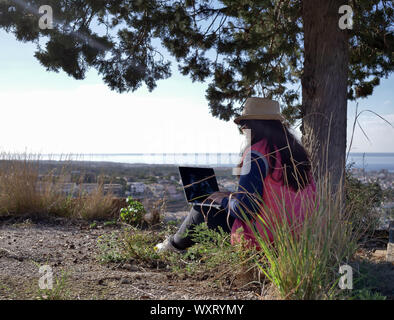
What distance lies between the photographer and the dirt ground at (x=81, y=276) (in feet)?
7.23

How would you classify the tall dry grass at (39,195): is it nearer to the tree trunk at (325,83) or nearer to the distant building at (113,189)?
the distant building at (113,189)

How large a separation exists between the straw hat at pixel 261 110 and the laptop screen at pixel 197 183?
20.9 inches

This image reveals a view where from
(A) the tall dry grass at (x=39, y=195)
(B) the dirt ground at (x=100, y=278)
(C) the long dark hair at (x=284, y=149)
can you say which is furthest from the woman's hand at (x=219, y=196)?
(A) the tall dry grass at (x=39, y=195)

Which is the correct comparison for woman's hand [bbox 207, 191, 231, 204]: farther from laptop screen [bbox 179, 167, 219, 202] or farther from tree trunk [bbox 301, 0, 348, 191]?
tree trunk [bbox 301, 0, 348, 191]

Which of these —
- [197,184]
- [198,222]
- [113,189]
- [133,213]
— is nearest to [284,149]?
[197,184]

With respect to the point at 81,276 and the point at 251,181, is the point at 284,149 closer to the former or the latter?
the point at 251,181

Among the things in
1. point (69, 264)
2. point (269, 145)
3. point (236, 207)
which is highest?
point (269, 145)

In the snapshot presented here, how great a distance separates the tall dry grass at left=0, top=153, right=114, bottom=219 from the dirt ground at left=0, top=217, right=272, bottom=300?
1.00 meters

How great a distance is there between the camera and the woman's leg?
2.98 m
